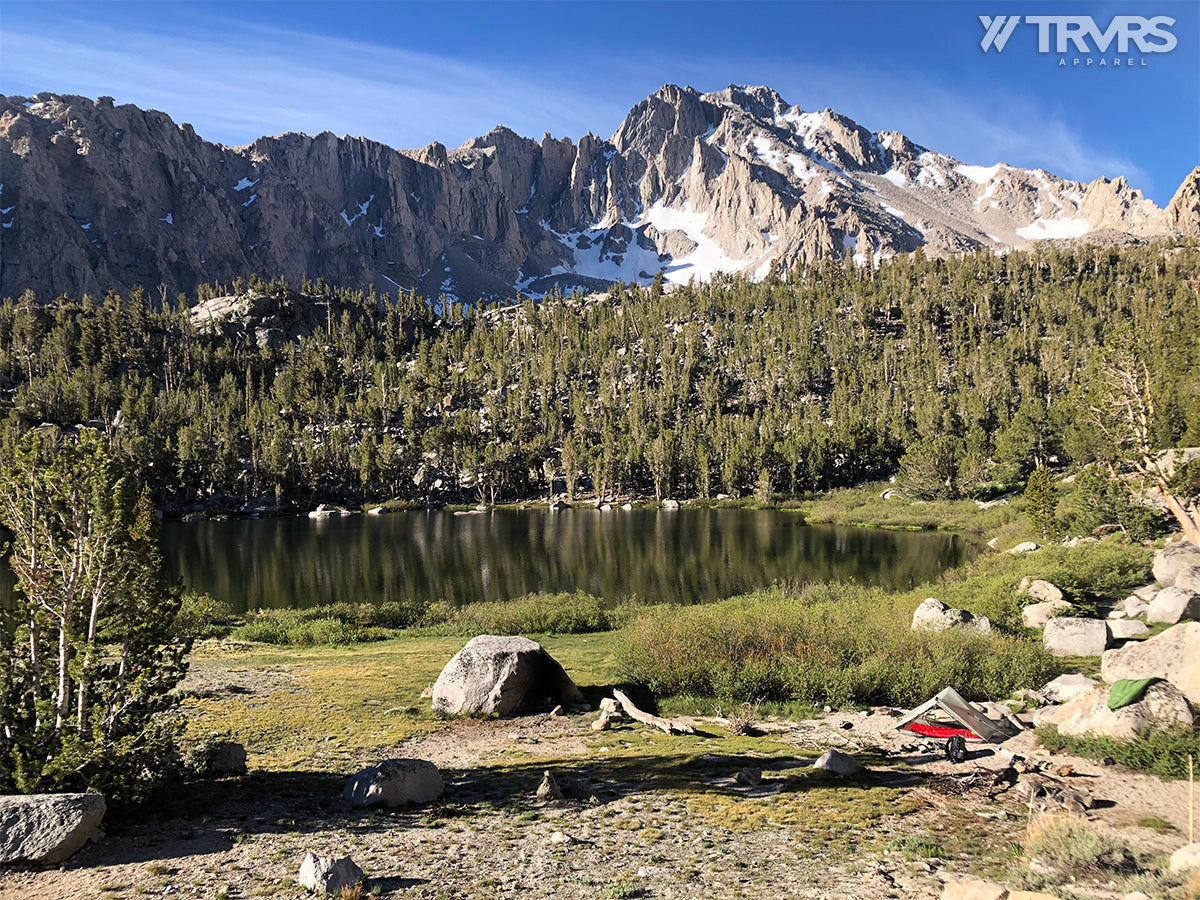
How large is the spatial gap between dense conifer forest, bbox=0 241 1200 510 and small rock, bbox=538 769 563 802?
91566 millimetres

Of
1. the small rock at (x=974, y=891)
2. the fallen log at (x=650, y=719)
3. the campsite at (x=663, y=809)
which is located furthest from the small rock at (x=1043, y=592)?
the small rock at (x=974, y=891)

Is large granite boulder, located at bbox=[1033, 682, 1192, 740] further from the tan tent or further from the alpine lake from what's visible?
the alpine lake

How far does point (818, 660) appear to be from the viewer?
66.7ft

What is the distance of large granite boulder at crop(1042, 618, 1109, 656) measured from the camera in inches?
910

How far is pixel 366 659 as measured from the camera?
26609 millimetres

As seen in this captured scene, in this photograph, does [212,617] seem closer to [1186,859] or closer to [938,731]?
[938,731]

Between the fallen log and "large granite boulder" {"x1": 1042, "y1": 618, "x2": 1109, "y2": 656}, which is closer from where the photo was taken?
the fallen log

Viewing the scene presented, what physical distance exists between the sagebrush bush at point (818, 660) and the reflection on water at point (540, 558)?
19951mm

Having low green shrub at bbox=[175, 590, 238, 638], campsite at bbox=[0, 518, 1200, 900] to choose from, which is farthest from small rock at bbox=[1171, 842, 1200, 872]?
low green shrub at bbox=[175, 590, 238, 638]

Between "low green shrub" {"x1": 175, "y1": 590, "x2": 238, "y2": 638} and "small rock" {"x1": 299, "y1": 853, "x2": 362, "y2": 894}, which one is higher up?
"small rock" {"x1": 299, "y1": 853, "x2": 362, "y2": 894}

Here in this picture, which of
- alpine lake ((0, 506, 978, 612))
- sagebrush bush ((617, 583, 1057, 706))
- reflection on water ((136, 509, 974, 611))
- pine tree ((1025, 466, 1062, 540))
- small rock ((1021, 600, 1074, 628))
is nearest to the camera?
sagebrush bush ((617, 583, 1057, 706))

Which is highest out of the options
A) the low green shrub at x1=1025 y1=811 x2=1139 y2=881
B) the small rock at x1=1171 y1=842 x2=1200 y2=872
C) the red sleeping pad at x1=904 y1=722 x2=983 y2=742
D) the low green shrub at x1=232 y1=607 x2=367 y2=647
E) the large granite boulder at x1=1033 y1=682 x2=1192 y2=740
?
the small rock at x1=1171 y1=842 x2=1200 y2=872

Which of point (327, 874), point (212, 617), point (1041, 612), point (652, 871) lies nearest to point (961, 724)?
point (652, 871)

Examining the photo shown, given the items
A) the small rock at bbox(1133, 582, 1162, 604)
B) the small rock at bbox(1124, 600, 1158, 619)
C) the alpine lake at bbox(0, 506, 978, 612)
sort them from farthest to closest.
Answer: the alpine lake at bbox(0, 506, 978, 612) < the small rock at bbox(1133, 582, 1162, 604) < the small rock at bbox(1124, 600, 1158, 619)
